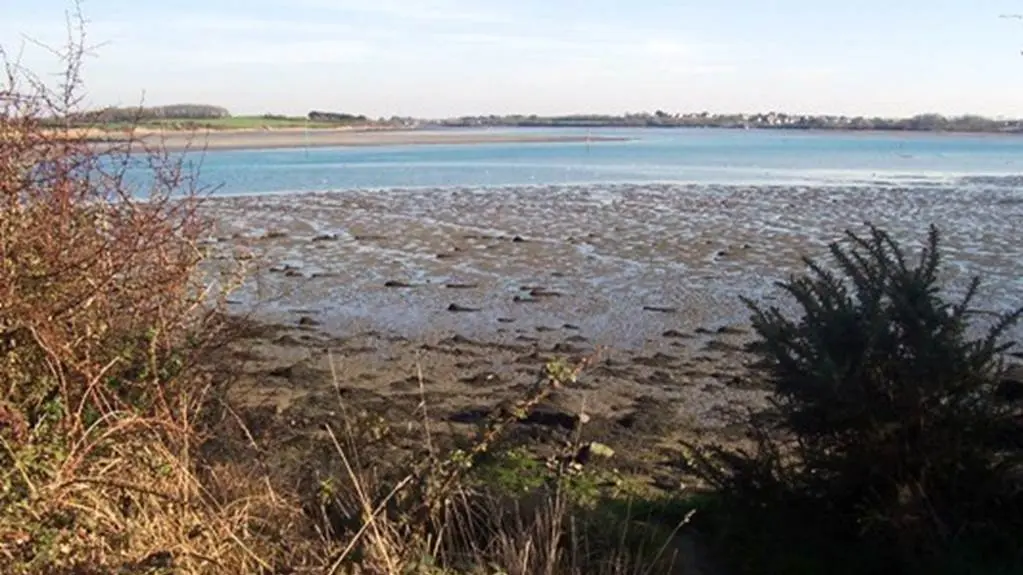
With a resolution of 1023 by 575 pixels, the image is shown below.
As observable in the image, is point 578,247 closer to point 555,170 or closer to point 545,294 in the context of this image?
point 545,294

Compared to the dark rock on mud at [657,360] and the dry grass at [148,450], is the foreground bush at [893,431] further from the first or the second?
the dark rock on mud at [657,360]

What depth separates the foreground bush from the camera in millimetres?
6375

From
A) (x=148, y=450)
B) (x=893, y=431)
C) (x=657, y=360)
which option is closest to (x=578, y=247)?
(x=657, y=360)

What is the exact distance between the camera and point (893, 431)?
6430 millimetres

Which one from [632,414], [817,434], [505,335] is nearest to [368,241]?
[505,335]

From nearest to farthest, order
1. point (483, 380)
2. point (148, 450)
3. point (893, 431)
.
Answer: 1. point (148, 450)
2. point (893, 431)
3. point (483, 380)

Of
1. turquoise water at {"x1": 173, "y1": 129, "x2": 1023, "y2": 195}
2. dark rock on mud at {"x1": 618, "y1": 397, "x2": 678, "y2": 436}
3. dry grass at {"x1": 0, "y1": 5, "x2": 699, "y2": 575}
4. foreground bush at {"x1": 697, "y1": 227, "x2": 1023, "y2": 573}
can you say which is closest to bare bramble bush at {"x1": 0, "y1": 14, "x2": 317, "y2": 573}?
dry grass at {"x1": 0, "y1": 5, "x2": 699, "y2": 575}

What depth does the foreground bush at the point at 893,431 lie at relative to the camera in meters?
6.38

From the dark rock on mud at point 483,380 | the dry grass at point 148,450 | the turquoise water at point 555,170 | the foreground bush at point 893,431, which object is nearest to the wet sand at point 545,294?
the dark rock on mud at point 483,380

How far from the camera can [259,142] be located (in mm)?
88875

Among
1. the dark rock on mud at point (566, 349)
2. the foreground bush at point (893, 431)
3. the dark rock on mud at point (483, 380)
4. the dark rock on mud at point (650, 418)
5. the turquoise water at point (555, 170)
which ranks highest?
the foreground bush at point (893, 431)

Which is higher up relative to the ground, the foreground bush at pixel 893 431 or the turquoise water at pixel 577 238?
the foreground bush at pixel 893 431

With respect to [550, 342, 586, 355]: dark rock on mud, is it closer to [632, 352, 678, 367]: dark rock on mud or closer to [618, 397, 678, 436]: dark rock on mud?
[632, 352, 678, 367]: dark rock on mud

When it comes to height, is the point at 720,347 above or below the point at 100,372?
below
